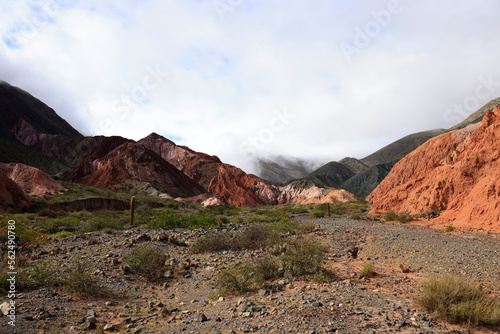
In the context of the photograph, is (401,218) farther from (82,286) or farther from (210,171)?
(210,171)

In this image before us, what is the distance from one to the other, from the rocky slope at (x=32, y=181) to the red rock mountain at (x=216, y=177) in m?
49.6

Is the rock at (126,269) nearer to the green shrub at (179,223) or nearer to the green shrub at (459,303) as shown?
the green shrub at (459,303)

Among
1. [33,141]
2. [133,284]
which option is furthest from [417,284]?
[33,141]

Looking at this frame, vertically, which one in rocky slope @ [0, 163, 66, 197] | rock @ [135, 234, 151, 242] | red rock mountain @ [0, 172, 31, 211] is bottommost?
rock @ [135, 234, 151, 242]

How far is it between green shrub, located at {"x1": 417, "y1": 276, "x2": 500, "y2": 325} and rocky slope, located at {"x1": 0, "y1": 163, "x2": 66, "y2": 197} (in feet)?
134

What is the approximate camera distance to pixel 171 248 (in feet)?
32.1

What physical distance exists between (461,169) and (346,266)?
20649 millimetres

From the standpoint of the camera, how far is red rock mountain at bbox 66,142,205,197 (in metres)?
63.8

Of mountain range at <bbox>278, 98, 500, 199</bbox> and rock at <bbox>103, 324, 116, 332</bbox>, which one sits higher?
mountain range at <bbox>278, 98, 500, 199</bbox>

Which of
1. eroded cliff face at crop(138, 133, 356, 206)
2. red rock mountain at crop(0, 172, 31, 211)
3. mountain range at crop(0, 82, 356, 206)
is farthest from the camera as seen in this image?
eroded cliff face at crop(138, 133, 356, 206)

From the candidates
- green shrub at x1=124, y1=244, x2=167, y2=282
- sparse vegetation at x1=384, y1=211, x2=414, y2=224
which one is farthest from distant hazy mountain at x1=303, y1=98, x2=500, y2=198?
green shrub at x1=124, y1=244, x2=167, y2=282

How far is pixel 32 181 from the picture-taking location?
36.0 meters

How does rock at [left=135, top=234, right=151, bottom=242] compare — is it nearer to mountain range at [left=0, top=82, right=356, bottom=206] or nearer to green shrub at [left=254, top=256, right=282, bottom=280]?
green shrub at [left=254, top=256, right=282, bottom=280]

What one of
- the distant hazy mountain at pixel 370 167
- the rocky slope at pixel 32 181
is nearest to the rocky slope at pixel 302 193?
the distant hazy mountain at pixel 370 167
